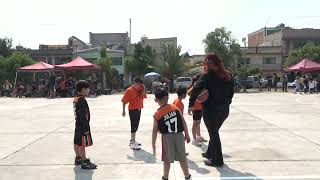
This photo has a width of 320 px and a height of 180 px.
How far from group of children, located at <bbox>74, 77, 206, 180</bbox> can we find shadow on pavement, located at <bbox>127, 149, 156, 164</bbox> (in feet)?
1.13

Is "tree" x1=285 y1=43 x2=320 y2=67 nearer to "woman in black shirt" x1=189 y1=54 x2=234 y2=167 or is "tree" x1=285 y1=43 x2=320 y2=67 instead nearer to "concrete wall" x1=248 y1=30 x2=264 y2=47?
"concrete wall" x1=248 y1=30 x2=264 y2=47

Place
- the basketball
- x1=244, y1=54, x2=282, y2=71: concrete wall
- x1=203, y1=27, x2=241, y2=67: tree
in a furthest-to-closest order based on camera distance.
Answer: x1=244, y1=54, x2=282, y2=71: concrete wall, x1=203, y1=27, x2=241, y2=67: tree, the basketball

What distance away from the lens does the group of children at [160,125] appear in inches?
270

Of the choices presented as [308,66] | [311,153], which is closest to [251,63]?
[308,66]

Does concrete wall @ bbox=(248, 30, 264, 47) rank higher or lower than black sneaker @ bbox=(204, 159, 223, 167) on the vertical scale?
higher

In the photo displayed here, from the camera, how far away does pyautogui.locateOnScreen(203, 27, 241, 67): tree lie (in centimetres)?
6050

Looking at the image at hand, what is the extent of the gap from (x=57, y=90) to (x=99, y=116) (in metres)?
19.0

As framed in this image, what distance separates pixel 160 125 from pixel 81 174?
180 centimetres

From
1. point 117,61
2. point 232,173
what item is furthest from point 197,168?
point 117,61

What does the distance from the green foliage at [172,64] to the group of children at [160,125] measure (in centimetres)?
4374

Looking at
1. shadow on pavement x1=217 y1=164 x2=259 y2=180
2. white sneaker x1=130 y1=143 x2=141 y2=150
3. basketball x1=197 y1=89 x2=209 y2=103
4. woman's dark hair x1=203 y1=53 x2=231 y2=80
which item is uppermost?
woman's dark hair x1=203 y1=53 x2=231 y2=80

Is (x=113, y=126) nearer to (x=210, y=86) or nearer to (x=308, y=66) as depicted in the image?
(x=210, y=86)

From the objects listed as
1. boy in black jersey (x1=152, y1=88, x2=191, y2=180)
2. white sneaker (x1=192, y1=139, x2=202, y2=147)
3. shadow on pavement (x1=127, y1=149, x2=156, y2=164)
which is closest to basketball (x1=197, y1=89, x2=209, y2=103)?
boy in black jersey (x1=152, y1=88, x2=191, y2=180)

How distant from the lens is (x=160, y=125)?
6852 millimetres
